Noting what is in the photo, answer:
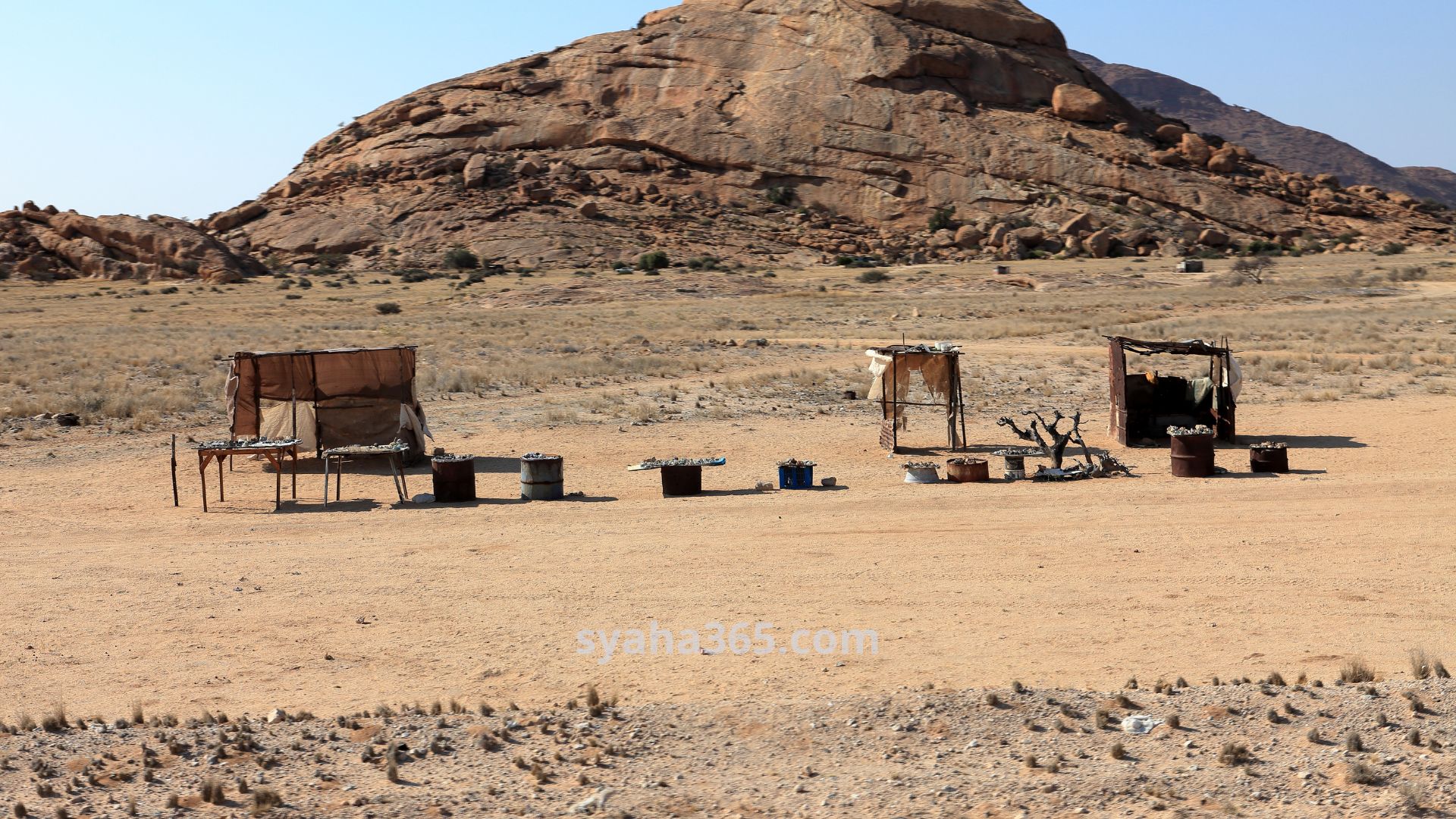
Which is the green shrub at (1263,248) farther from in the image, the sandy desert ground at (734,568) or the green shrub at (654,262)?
the sandy desert ground at (734,568)

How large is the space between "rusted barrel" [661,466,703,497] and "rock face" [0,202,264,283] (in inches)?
2225

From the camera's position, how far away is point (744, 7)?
92.3 metres

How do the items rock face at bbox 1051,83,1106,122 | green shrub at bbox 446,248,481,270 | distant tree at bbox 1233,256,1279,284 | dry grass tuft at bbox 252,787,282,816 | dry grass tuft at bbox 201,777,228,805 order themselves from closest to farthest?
dry grass tuft at bbox 252,787,282,816, dry grass tuft at bbox 201,777,228,805, distant tree at bbox 1233,256,1279,284, green shrub at bbox 446,248,481,270, rock face at bbox 1051,83,1106,122

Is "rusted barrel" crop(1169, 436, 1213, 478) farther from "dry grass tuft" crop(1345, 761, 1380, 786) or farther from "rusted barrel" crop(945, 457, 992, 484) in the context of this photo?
"dry grass tuft" crop(1345, 761, 1380, 786)

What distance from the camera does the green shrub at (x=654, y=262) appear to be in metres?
67.0

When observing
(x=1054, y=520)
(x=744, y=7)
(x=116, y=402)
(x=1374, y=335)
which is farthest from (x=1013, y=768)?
(x=744, y=7)

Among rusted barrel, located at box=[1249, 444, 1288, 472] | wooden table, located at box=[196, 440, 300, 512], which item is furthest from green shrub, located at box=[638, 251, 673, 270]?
rusted barrel, located at box=[1249, 444, 1288, 472]

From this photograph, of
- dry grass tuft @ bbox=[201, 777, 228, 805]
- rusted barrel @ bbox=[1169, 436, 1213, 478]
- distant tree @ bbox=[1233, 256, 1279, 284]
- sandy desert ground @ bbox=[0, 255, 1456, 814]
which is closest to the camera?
dry grass tuft @ bbox=[201, 777, 228, 805]

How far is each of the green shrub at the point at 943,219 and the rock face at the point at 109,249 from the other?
37.7m

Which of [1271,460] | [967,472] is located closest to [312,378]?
[967,472]

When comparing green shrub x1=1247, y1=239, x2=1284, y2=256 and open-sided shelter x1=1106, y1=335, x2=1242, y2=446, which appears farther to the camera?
green shrub x1=1247, y1=239, x2=1284, y2=256

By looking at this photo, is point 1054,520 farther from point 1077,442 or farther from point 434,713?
point 434,713

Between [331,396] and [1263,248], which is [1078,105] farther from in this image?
[331,396]

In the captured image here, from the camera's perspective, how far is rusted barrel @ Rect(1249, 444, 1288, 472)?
55.3 feet
